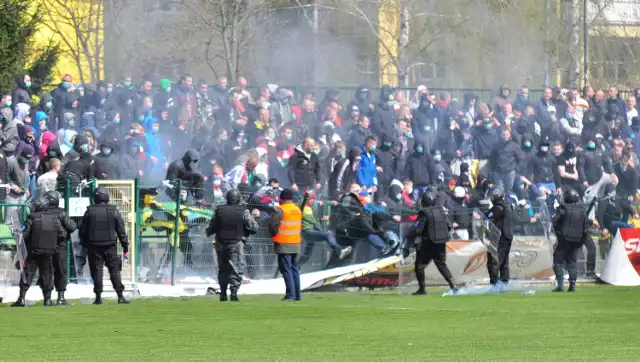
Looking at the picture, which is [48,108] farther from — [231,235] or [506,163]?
[506,163]

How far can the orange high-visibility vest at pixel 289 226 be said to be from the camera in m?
21.8

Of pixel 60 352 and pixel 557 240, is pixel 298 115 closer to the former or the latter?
pixel 557 240

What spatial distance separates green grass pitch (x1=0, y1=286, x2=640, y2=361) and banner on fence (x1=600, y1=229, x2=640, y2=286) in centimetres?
511

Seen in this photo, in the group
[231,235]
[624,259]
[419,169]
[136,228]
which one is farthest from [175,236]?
[624,259]

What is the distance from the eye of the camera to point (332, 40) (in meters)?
37.1

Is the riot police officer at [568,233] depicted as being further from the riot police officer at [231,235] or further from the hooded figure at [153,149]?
the hooded figure at [153,149]

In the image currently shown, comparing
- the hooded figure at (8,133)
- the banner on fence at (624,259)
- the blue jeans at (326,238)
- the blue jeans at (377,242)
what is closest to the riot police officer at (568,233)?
the banner on fence at (624,259)

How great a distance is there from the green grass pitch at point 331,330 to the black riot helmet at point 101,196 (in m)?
1.48

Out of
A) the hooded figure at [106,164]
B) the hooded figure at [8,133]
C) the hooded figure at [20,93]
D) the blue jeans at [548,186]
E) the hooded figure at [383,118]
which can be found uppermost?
the hooded figure at [20,93]

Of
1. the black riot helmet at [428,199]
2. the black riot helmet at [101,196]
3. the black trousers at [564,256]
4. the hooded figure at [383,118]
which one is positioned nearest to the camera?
the black riot helmet at [101,196]

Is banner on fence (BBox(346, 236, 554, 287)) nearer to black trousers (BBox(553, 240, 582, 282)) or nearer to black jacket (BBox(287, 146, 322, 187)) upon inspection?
black trousers (BBox(553, 240, 582, 282))

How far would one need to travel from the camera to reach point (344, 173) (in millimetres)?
28422

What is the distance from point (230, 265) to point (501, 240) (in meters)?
5.10

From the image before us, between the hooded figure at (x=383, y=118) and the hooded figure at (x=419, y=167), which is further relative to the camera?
the hooded figure at (x=383, y=118)
